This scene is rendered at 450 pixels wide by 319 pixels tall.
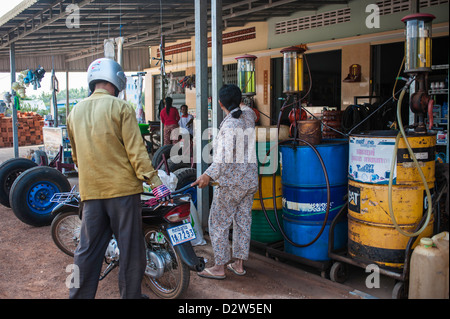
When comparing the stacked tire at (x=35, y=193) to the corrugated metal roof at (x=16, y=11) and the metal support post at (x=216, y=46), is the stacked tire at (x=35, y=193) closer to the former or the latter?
the metal support post at (x=216, y=46)

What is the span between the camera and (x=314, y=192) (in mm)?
4035

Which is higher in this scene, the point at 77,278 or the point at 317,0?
the point at 317,0

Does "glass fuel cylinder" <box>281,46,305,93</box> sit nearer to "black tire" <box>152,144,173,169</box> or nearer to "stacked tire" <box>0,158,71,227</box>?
"stacked tire" <box>0,158,71,227</box>

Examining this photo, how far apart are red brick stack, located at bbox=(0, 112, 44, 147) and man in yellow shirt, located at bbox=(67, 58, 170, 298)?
1856cm

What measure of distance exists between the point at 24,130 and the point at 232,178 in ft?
61.2

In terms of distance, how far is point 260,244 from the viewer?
4578mm

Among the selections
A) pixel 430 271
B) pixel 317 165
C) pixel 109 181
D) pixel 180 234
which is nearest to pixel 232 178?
pixel 180 234

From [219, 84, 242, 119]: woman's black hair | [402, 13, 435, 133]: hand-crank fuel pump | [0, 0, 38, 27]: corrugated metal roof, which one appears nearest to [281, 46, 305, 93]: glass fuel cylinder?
[219, 84, 242, 119]: woman's black hair

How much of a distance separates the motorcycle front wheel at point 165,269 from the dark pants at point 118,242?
1.46 ft

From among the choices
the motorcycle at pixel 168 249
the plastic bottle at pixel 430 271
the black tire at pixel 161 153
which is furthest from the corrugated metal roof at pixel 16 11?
the plastic bottle at pixel 430 271

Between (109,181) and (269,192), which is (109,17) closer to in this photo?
(269,192)

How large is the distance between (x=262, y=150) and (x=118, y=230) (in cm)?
199

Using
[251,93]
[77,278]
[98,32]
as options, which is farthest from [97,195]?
[98,32]
